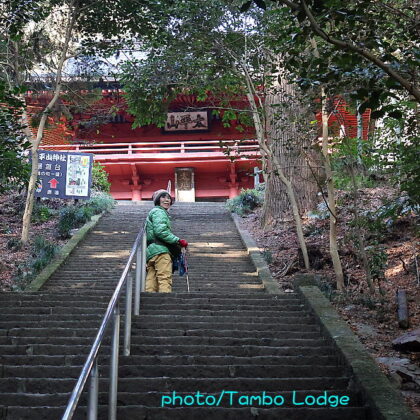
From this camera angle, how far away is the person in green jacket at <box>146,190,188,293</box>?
7.36 metres

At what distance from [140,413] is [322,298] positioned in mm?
3187

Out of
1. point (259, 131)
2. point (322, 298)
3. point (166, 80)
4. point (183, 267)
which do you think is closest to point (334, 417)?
point (322, 298)

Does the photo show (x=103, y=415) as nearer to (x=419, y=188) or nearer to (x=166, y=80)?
(x=419, y=188)

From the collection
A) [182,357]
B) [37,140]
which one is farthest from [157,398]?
[37,140]

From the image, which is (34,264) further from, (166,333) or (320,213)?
(320,213)

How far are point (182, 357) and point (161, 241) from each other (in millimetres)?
2464

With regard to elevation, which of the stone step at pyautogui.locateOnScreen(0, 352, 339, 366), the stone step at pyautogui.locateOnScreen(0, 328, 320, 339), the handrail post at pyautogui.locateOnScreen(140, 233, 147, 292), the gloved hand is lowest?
the stone step at pyautogui.locateOnScreen(0, 352, 339, 366)

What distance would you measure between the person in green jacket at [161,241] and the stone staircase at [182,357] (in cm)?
37

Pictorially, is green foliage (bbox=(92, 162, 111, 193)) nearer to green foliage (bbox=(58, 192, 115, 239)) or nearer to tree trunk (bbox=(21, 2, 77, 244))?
green foliage (bbox=(58, 192, 115, 239))

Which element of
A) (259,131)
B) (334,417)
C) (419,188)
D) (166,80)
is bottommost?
(334,417)

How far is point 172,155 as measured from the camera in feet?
75.4

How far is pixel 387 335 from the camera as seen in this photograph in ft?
21.8

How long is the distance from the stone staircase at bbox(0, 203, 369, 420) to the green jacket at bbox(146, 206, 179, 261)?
23.1 inches

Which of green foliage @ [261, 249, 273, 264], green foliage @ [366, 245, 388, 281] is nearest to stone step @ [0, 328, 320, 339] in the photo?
green foliage @ [366, 245, 388, 281]
